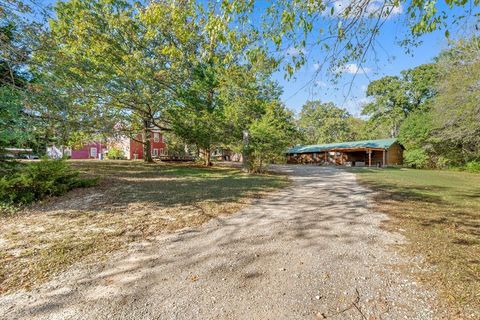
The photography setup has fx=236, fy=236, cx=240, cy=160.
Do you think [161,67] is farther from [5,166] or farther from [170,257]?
[170,257]

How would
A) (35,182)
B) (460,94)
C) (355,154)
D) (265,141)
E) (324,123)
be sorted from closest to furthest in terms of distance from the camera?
(35,182), (265,141), (460,94), (355,154), (324,123)

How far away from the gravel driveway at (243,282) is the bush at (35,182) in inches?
174

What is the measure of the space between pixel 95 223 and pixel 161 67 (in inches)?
454

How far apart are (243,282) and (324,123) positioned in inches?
1800

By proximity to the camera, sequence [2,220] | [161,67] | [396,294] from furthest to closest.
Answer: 1. [161,67]
2. [2,220]
3. [396,294]

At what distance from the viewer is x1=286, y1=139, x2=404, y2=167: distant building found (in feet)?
84.1

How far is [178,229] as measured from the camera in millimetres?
4262

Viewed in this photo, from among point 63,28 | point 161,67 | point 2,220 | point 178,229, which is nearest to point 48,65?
point 2,220

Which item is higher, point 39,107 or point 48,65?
point 48,65

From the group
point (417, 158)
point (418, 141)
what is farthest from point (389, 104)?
point (417, 158)

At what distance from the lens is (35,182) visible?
6.17 meters

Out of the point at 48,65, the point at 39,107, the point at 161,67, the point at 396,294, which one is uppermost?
the point at 161,67

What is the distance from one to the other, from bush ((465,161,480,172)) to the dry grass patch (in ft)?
69.5

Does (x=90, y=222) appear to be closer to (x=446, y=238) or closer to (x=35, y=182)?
(x=35, y=182)
